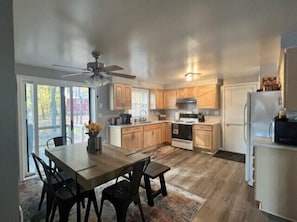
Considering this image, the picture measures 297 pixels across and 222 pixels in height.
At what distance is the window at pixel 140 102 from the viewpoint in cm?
617

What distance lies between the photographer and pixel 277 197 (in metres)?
2.37

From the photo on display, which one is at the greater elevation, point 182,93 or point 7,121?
point 182,93

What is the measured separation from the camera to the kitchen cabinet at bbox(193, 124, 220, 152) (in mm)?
5238

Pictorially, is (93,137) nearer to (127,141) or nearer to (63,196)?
(63,196)

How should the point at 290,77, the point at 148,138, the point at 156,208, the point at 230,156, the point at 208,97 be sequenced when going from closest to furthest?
1. the point at 290,77
2. the point at 156,208
3. the point at 230,156
4. the point at 208,97
5. the point at 148,138

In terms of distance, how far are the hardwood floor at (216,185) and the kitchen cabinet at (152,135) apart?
78 cm

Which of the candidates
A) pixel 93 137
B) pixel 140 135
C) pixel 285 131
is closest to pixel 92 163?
pixel 93 137

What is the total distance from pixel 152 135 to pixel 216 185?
2888 millimetres

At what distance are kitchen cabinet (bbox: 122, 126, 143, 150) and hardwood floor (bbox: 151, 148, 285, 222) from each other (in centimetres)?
80

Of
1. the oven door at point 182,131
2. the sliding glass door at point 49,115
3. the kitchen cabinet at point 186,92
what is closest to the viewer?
the sliding glass door at point 49,115

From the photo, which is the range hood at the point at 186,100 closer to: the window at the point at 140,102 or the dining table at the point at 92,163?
the window at the point at 140,102

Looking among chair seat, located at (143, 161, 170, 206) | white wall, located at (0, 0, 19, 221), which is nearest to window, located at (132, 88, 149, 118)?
chair seat, located at (143, 161, 170, 206)

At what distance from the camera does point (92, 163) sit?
229 centimetres

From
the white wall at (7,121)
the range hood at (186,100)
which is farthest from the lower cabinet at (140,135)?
the white wall at (7,121)
